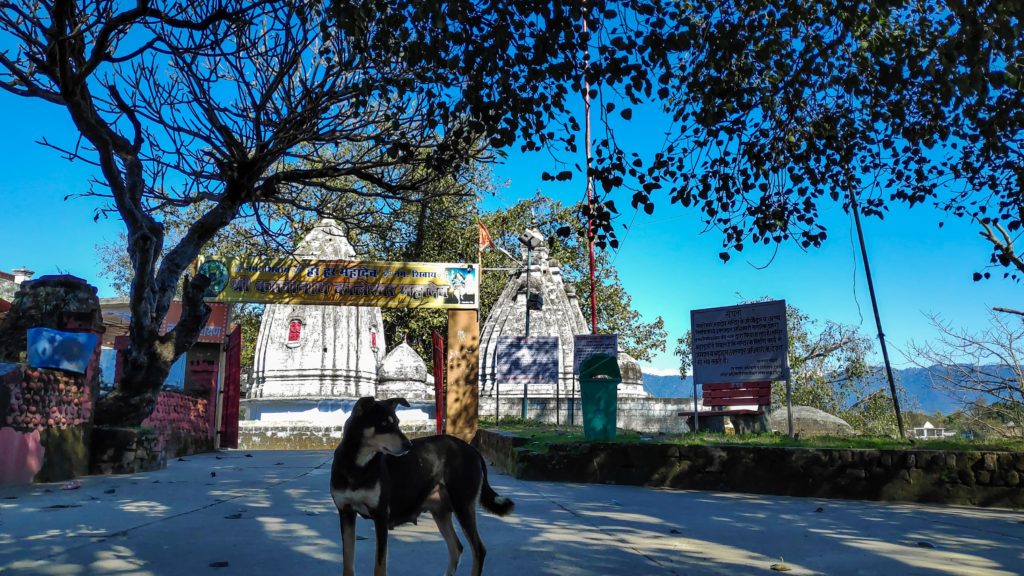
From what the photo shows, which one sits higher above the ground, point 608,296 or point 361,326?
point 608,296

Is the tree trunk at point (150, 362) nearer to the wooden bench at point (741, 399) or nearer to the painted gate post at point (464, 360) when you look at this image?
the painted gate post at point (464, 360)

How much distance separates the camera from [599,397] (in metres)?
10.9

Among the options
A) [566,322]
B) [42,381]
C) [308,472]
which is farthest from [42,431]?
[566,322]

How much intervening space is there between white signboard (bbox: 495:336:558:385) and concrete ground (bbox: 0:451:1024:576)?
11.6 m

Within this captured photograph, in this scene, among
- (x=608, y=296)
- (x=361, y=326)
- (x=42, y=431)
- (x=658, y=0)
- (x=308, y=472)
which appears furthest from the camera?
(x=608, y=296)

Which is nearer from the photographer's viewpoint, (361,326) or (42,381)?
(42,381)

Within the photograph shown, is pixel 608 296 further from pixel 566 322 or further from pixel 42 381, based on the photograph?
pixel 42 381

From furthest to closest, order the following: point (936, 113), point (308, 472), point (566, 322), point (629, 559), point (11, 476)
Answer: point (566, 322)
point (308, 472)
point (11, 476)
point (936, 113)
point (629, 559)

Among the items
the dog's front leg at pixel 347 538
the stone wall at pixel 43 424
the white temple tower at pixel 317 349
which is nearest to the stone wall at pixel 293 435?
the white temple tower at pixel 317 349

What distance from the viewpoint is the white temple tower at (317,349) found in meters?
26.3

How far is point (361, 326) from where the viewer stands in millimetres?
27797

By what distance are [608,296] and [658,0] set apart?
31648 mm

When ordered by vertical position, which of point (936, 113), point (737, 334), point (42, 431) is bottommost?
point (42, 431)

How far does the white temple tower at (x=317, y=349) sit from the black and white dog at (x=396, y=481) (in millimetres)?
22296
